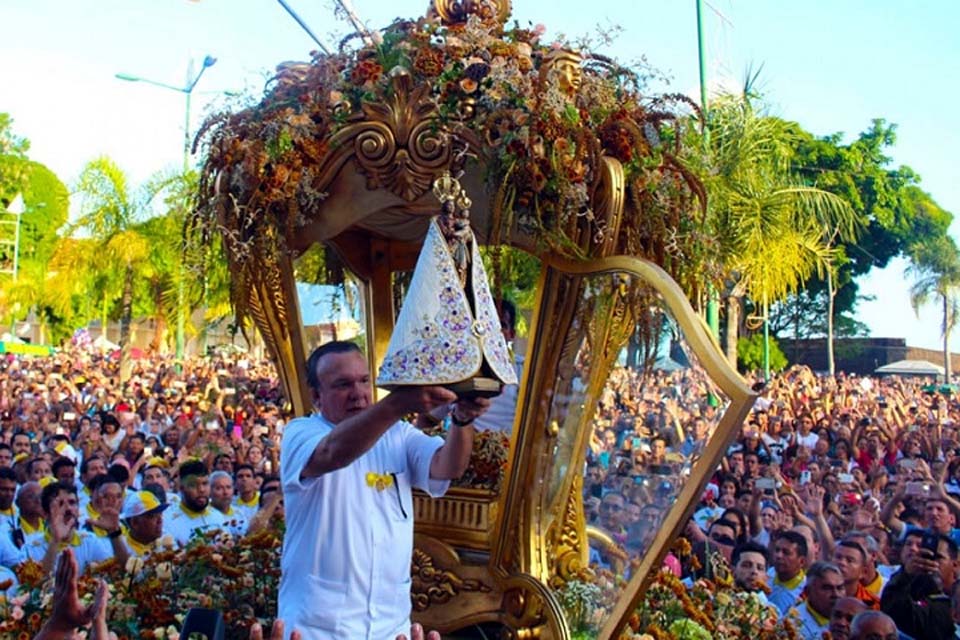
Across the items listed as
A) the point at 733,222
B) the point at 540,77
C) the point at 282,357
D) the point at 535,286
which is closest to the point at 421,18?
the point at 540,77

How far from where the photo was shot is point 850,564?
622 centimetres

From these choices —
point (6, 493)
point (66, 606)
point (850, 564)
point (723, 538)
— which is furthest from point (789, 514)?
point (66, 606)

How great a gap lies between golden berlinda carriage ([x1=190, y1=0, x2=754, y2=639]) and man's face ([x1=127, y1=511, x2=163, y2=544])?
2.58 m

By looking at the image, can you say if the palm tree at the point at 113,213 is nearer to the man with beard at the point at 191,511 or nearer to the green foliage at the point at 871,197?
the man with beard at the point at 191,511

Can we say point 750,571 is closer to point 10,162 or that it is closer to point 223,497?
point 223,497

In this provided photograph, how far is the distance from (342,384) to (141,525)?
4.24 m

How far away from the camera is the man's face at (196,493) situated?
26.1ft

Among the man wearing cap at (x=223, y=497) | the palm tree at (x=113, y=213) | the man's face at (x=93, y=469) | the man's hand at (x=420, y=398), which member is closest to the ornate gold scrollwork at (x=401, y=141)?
the man's hand at (x=420, y=398)

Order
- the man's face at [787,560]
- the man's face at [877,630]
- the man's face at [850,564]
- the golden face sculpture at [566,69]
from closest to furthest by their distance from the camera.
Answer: the golden face sculpture at [566,69], the man's face at [877,630], the man's face at [850,564], the man's face at [787,560]

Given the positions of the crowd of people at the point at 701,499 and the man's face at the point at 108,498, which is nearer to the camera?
the crowd of people at the point at 701,499

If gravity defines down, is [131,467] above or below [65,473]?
below

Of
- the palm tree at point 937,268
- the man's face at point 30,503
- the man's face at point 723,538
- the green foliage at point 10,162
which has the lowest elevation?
the man's face at point 723,538

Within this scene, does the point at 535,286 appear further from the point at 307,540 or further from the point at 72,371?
the point at 72,371

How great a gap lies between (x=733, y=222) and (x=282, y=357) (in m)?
8.96
